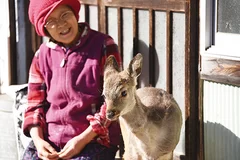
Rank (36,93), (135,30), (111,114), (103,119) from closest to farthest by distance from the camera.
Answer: (111,114)
(103,119)
(36,93)
(135,30)

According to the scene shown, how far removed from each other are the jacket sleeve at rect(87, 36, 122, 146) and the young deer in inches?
5.2

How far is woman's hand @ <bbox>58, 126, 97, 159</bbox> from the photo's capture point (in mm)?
5137

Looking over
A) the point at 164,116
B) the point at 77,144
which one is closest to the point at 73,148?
the point at 77,144

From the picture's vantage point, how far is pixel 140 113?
16.0 ft

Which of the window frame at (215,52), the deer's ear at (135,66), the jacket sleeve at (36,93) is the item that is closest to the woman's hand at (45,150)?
the jacket sleeve at (36,93)

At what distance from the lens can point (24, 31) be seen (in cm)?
691

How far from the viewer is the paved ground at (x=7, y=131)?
6.17 m

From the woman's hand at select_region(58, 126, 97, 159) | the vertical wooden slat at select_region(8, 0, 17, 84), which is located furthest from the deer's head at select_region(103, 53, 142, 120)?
the vertical wooden slat at select_region(8, 0, 17, 84)

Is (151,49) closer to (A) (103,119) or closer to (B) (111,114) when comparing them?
(A) (103,119)

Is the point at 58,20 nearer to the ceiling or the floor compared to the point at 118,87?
nearer to the ceiling

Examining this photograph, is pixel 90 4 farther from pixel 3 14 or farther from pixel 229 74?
pixel 229 74

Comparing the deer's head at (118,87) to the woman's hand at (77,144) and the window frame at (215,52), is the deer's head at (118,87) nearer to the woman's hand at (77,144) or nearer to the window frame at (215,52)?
Answer: the woman's hand at (77,144)

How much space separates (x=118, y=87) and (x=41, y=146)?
0.95 metres

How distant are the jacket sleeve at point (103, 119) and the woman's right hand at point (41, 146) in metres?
0.35
